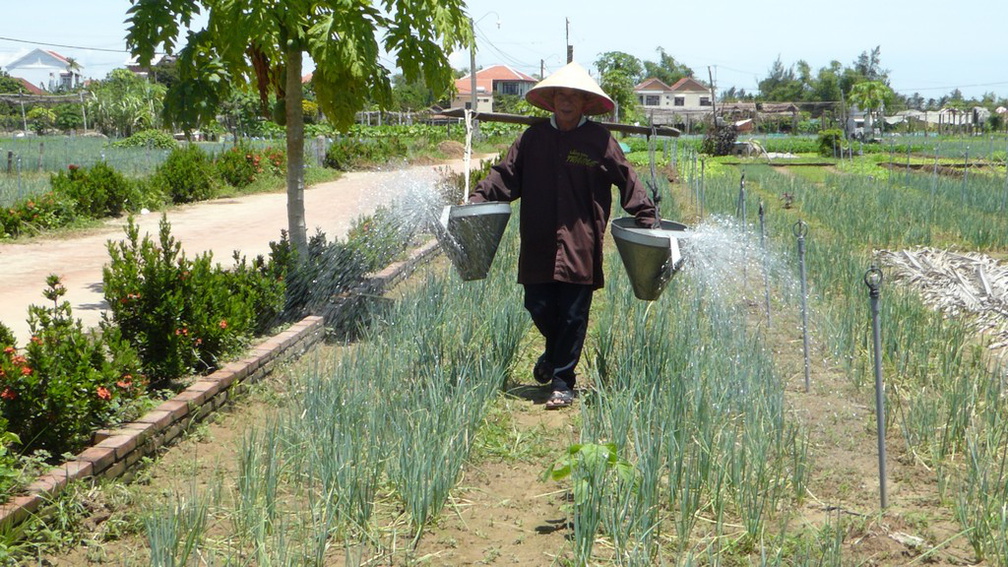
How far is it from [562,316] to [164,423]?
176 centimetres

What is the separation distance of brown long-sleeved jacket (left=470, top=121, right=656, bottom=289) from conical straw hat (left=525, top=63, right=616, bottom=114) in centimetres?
14

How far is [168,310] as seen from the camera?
4.53 metres

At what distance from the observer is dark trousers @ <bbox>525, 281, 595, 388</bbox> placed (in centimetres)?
470

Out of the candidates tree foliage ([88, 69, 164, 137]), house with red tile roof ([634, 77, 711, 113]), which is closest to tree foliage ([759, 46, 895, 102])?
house with red tile roof ([634, 77, 711, 113])

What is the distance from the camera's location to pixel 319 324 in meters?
6.03

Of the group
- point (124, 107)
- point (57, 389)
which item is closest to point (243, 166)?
point (57, 389)

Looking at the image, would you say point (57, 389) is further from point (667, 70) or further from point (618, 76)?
point (667, 70)

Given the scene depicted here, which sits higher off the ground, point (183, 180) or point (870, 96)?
point (870, 96)

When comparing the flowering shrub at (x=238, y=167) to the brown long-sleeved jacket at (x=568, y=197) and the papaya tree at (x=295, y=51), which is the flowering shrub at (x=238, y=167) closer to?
the papaya tree at (x=295, y=51)

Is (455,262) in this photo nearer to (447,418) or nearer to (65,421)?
(447,418)

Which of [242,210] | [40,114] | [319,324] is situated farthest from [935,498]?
[40,114]

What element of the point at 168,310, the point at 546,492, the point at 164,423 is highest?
the point at 168,310

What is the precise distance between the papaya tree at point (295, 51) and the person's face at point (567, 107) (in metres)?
1.45

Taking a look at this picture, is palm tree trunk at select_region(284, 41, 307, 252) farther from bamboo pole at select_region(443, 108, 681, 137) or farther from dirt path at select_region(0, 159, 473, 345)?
bamboo pole at select_region(443, 108, 681, 137)
